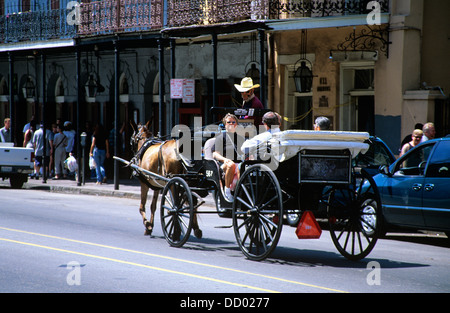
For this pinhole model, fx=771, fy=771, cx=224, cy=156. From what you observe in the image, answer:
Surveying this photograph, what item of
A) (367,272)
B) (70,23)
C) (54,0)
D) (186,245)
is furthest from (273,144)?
(54,0)

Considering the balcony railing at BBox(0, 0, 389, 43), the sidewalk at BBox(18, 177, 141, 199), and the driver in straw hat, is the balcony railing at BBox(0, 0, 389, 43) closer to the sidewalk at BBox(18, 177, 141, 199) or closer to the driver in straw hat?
the sidewalk at BBox(18, 177, 141, 199)

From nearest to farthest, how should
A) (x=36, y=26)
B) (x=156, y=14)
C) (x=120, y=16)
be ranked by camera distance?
(x=156, y=14) < (x=120, y=16) < (x=36, y=26)

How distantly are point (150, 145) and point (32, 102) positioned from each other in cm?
2112

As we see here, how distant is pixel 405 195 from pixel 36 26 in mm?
19267

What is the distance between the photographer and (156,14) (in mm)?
23438

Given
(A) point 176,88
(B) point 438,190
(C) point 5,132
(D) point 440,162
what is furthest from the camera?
(C) point 5,132

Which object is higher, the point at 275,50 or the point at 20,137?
the point at 275,50

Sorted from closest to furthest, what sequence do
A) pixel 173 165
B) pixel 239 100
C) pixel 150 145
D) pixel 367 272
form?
1. pixel 367 272
2. pixel 173 165
3. pixel 150 145
4. pixel 239 100

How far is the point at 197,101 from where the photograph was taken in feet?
82.5

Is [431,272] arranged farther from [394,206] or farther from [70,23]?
[70,23]

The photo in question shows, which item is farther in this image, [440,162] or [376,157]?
[376,157]

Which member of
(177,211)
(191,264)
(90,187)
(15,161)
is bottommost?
(90,187)
